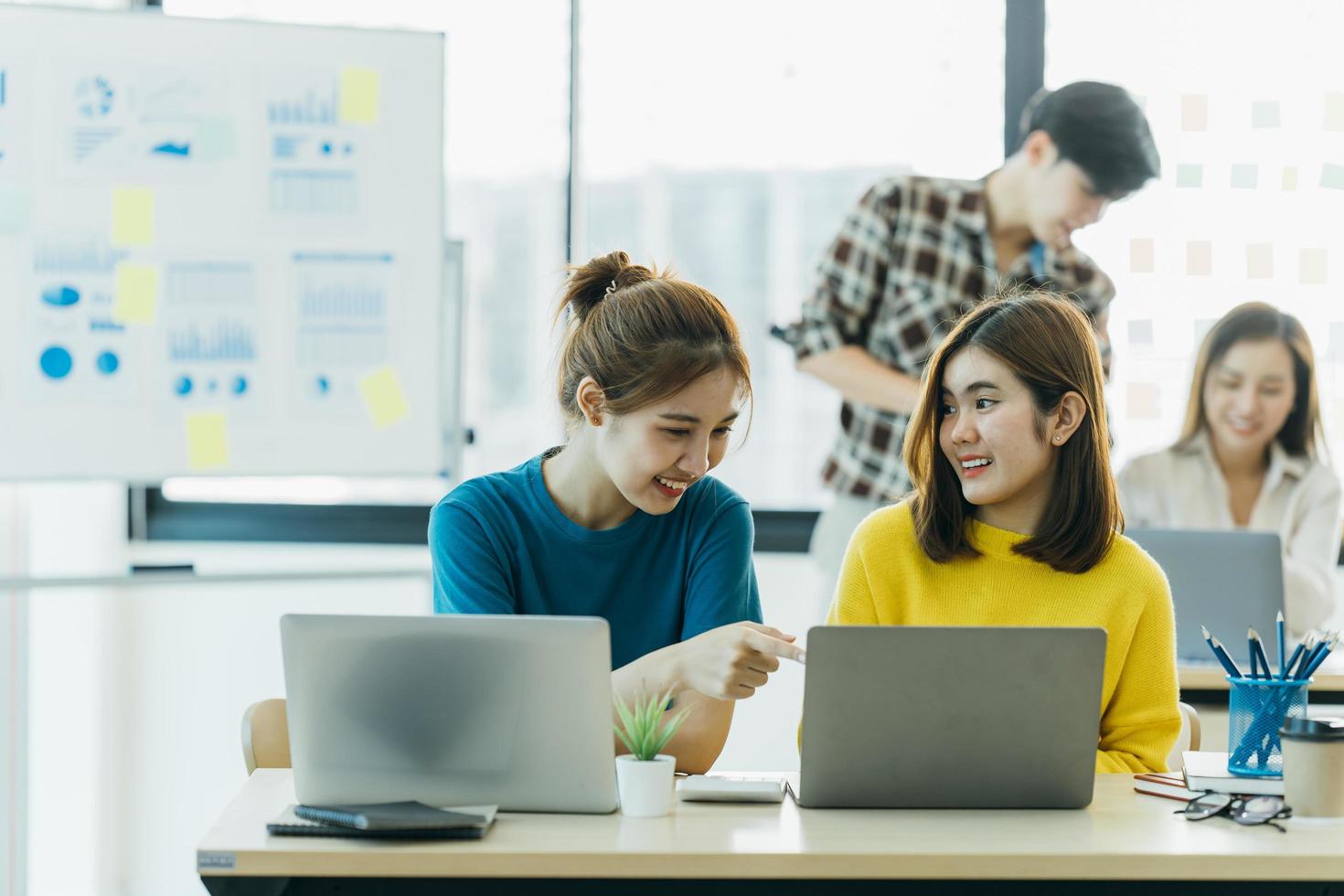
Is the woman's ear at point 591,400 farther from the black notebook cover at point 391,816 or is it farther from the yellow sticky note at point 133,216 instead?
the yellow sticky note at point 133,216

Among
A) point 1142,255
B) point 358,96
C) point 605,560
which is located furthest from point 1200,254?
point 605,560

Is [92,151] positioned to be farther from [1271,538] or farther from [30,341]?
[1271,538]

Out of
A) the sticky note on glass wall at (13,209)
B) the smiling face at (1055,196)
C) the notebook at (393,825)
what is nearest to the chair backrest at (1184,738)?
the notebook at (393,825)

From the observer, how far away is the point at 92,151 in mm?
2695

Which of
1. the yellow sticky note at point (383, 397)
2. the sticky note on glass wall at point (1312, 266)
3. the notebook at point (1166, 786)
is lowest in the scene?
the notebook at point (1166, 786)

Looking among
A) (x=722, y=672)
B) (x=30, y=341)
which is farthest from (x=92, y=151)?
(x=722, y=672)

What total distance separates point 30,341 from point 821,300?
157cm

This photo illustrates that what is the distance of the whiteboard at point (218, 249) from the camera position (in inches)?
105

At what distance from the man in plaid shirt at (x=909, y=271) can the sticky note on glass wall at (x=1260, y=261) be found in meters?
0.73

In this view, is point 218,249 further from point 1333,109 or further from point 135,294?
point 1333,109

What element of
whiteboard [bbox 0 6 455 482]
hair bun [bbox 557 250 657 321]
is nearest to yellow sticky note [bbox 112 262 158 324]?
whiteboard [bbox 0 6 455 482]

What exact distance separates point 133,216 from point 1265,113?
105 inches

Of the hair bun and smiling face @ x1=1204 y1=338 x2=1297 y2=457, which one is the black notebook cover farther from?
smiling face @ x1=1204 y1=338 x2=1297 y2=457

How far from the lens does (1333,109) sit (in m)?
3.47
